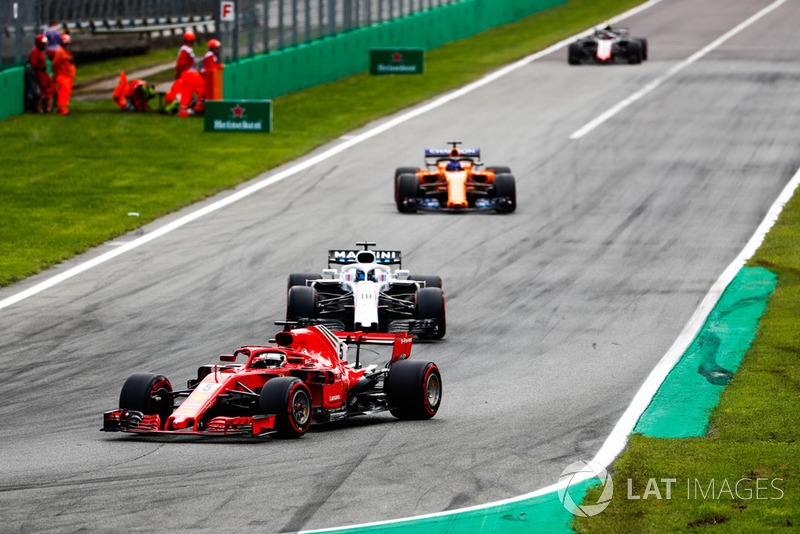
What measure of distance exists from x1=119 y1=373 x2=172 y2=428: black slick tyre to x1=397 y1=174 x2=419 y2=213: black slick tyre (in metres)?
15.1

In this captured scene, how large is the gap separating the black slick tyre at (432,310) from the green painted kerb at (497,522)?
25.3 ft

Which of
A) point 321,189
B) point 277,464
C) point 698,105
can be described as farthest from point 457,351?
point 698,105

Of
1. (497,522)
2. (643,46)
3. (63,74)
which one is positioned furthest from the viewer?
(643,46)

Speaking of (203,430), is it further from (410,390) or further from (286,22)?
(286,22)

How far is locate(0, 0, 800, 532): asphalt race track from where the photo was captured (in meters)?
Answer: 11.8

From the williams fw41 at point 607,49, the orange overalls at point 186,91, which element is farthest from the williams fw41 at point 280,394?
the williams fw41 at point 607,49

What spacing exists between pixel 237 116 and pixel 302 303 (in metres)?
19.6

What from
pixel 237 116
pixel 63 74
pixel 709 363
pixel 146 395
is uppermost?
pixel 63 74

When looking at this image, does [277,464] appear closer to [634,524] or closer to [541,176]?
[634,524]

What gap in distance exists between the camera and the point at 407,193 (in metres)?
28.6

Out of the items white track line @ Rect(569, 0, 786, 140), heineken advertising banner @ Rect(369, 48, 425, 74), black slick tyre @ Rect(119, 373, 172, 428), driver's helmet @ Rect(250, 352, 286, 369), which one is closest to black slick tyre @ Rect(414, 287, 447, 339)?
driver's helmet @ Rect(250, 352, 286, 369)

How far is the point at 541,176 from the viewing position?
3297cm

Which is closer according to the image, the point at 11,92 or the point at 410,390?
the point at 410,390

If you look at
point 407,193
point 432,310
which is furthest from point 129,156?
point 432,310
